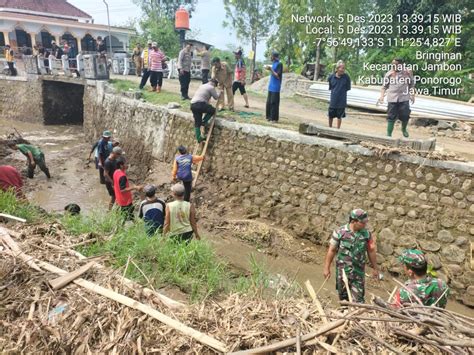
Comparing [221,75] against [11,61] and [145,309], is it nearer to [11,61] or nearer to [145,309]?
[145,309]

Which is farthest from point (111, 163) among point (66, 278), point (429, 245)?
point (429, 245)

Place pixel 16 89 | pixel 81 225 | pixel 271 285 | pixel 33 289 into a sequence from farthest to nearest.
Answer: pixel 16 89
pixel 81 225
pixel 271 285
pixel 33 289

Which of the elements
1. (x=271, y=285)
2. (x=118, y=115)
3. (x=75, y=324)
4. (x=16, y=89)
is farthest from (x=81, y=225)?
(x=16, y=89)

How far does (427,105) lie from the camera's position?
1159 centimetres

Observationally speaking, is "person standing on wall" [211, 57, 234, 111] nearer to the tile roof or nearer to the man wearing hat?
the man wearing hat

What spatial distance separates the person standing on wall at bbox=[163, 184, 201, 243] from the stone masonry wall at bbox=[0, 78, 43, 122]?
16.9 m

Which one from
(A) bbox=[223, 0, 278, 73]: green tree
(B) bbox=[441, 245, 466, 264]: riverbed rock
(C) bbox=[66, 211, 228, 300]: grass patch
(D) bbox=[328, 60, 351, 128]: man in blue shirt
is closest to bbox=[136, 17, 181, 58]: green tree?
(A) bbox=[223, 0, 278, 73]: green tree

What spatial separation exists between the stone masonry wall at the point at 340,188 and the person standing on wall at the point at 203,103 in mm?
444

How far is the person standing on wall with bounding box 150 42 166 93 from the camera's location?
12852 millimetres

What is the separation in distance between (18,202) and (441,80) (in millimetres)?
13337

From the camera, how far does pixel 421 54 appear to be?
14.1 meters

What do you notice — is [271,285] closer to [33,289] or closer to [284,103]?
[33,289]

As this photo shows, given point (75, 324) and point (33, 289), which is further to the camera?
point (33, 289)

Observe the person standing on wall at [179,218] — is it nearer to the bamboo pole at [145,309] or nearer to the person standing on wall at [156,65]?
the bamboo pole at [145,309]
